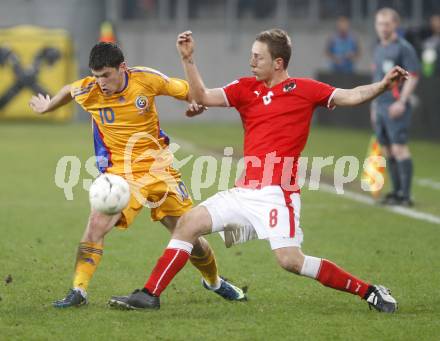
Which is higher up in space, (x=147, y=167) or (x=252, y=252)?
(x=147, y=167)

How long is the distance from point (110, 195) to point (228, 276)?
1736mm

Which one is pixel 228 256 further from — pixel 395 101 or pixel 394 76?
pixel 395 101

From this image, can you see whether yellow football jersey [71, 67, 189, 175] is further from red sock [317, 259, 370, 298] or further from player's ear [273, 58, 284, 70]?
red sock [317, 259, 370, 298]

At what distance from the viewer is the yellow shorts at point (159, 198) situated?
7012 mm

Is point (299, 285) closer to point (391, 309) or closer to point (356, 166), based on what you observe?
point (391, 309)

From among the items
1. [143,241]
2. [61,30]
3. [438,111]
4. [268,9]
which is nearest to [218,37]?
[268,9]

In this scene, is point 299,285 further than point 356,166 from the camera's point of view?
No

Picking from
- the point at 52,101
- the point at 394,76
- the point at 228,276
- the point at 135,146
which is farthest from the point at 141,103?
the point at 394,76

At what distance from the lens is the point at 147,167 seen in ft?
23.5

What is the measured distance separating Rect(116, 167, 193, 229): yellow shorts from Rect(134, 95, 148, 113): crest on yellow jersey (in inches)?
18.4

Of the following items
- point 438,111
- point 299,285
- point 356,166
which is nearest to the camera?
point 299,285

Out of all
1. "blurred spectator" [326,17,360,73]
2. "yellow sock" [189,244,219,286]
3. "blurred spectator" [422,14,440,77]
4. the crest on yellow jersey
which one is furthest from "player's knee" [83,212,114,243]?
"blurred spectator" [326,17,360,73]

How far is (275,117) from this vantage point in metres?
6.76

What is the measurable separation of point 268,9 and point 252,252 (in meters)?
19.8
